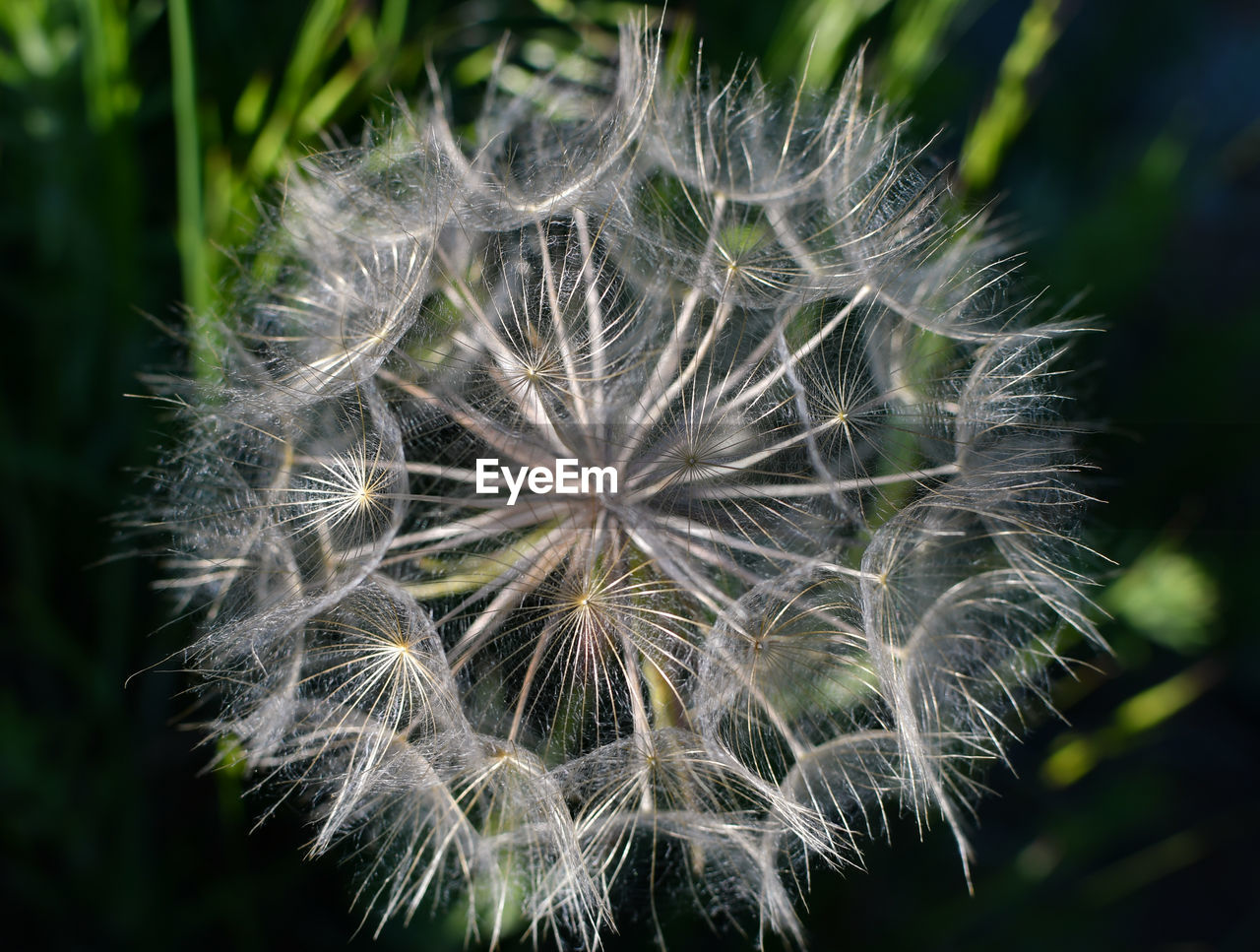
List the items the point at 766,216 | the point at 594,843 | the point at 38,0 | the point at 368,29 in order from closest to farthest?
the point at 594,843
the point at 766,216
the point at 38,0
the point at 368,29

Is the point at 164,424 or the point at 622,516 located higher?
the point at 164,424

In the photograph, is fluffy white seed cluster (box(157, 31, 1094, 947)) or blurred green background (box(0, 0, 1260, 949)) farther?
blurred green background (box(0, 0, 1260, 949))

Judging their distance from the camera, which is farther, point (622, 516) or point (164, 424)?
point (164, 424)

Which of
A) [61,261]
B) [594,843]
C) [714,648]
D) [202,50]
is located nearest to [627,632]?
[714,648]

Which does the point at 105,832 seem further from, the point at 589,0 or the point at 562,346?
the point at 589,0

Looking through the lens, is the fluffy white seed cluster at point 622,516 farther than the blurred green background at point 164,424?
No
